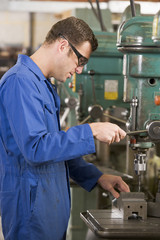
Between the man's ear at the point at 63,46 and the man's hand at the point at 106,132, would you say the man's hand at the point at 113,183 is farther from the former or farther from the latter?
the man's ear at the point at 63,46

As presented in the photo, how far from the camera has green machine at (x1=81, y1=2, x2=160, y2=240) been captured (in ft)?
5.65

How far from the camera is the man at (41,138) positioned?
1569 millimetres

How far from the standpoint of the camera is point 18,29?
8.81m

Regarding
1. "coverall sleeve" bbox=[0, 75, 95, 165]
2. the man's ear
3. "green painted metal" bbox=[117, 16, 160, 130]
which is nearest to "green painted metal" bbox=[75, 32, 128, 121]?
"green painted metal" bbox=[117, 16, 160, 130]

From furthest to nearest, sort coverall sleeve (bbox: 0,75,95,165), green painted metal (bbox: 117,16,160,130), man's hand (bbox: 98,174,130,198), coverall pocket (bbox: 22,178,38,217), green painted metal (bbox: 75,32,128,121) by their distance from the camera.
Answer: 1. green painted metal (bbox: 75,32,128,121)
2. man's hand (bbox: 98,174,130,198)
3. green painted metal (bbox: 117,16,160,130)
4. coverall pocket (bbox: 22,178,38,217)
5. coverall sleeve (bbox: 0,75,95,165)

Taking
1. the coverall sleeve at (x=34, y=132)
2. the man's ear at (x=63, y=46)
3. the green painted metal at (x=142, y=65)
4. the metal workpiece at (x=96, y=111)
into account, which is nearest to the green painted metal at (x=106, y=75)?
the metal workpiece at (x=96, y=111)

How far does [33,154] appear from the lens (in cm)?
155

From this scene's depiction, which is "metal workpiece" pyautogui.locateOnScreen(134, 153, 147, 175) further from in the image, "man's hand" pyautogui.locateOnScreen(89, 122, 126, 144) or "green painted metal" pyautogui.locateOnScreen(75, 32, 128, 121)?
"green painted metal" pyautogui.locateOnScreen(75, 32, 128, 121)

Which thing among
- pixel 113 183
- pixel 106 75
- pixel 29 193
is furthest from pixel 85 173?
pixel 106 75

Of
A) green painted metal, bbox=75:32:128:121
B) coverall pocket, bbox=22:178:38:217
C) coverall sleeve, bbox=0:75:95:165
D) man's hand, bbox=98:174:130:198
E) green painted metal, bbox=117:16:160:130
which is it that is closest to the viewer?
coverall sleeve, bbox=0:75:95:165

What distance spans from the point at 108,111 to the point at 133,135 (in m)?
0.97

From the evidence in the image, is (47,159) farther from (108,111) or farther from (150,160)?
(150,160)

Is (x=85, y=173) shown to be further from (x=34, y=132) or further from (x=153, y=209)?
(x=34, y=132)

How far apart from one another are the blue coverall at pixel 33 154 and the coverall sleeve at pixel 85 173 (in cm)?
17
